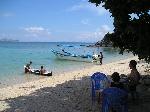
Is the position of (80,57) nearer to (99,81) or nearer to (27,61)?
(27,61)

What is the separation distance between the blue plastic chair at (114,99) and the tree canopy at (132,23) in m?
1.57

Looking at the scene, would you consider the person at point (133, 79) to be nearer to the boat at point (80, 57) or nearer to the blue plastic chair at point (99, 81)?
the blue plastic chair at point (99, 81)

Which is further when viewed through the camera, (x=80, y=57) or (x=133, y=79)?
(x=80, y=57)

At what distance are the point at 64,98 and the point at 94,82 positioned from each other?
2.07 m

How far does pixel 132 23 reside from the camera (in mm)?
9742

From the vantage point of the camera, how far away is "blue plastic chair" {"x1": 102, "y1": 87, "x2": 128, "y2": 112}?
8641 millimetres

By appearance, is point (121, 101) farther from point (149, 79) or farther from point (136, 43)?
point (149, 79)

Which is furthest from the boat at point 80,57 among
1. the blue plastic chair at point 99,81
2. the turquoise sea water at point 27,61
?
the blue plastic chair at point 99,81

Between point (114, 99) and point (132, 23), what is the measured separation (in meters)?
2.42

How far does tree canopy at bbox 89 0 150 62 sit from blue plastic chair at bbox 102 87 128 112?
157 cm

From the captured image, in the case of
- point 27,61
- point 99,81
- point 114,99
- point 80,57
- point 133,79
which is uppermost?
point 133,79

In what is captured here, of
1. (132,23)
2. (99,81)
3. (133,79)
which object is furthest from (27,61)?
(132,23)

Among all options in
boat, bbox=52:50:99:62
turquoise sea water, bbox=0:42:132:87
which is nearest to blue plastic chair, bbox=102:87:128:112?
turquoise sea water, bbox=0:42:132:87

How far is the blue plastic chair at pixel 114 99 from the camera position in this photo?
864 cm
